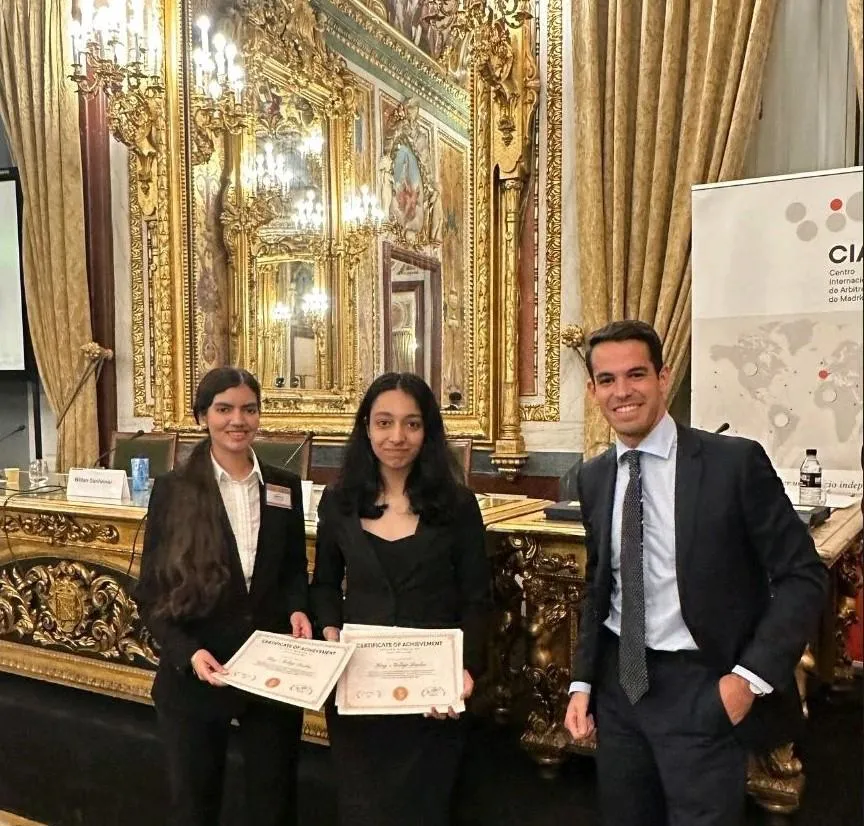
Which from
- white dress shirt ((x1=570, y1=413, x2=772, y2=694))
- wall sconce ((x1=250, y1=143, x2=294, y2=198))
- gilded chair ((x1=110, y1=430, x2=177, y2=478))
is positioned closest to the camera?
white dress shirt ((x1=570, y1=413, x2=772, y2=694))

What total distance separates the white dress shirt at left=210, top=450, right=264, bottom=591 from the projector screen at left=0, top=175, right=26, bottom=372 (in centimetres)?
403

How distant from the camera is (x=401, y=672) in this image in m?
1.58

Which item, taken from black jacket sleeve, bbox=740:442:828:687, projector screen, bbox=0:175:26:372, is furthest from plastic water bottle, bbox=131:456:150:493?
black jacket sleeve, bbox=740:442:828:687

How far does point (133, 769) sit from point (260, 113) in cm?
342

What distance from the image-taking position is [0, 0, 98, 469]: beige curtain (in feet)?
16.1

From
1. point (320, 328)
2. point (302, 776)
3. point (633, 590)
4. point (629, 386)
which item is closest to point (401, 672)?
point (633, 590)

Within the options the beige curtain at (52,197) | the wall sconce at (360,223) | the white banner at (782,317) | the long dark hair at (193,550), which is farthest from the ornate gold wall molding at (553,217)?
the beige curtain at (52,197)

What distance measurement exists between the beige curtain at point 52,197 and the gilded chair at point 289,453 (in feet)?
6.12

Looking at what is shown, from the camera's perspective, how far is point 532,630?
2463 mm

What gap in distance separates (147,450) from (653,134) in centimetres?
285

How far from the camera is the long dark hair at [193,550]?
5.73ft

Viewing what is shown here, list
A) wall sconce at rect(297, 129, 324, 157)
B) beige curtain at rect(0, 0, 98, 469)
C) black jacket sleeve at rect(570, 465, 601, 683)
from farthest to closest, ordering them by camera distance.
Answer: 1. beige curtain at rect(0, 0, 98, 469)
2. wall sconce at rect(297, 129, 324, 157)
3. black jacket sleeve at rect(570, 465, 601, 683)

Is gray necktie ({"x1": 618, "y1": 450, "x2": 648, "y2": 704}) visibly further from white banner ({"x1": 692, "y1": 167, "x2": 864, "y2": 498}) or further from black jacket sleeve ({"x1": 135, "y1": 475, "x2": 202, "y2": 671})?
white banner ({"x1": 692, "y1": 167, "x2": 864, "y2": 498})

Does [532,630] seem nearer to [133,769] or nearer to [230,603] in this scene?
[230,603]
